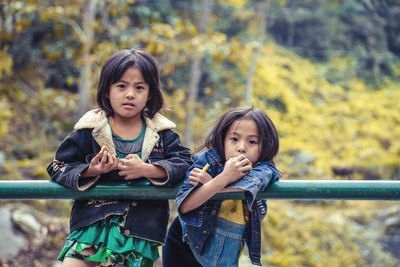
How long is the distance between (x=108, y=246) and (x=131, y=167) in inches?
10.4

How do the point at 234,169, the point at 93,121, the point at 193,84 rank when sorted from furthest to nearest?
the point at 193,84
the point at 93,121
the point at 234,169

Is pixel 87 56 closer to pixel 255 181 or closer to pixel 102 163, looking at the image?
pixel 102 163

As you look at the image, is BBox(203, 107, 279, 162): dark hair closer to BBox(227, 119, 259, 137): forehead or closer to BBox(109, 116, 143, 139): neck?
BBox(227, 119, 259, 137): forehead

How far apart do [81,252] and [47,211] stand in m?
4.91

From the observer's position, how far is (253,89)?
9117 millimetres

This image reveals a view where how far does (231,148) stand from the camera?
7.18 feet

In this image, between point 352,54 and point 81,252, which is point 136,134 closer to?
point 81,252

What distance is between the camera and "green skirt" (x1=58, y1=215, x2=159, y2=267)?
7.04 feet

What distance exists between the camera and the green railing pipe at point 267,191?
82.2 inches

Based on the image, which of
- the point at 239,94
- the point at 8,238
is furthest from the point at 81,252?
the point at 239,94

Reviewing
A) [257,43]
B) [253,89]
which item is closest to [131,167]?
[257,43]

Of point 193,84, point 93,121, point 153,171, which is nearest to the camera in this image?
point 153,171

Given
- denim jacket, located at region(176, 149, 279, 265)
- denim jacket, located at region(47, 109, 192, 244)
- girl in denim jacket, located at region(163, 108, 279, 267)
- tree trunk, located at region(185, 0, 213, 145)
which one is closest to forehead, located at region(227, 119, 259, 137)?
girl in denim jacket, located at region(163, 108, 279, 267)

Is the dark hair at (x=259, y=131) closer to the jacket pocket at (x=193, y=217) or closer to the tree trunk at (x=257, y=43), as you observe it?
the jacket pocket at (x=193, y=217)
